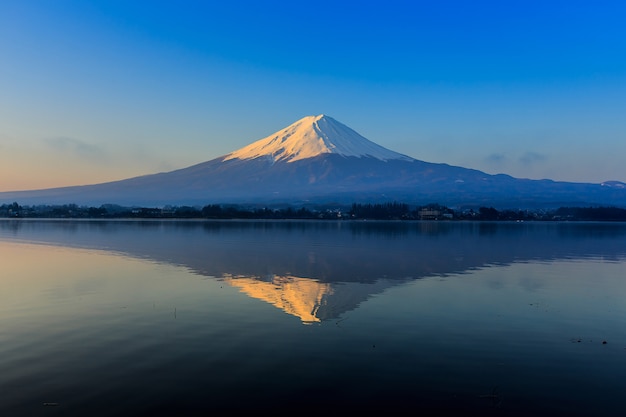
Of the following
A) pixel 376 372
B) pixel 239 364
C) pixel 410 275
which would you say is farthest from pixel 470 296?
pixel 239 364

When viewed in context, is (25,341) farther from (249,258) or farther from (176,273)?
(249,258)

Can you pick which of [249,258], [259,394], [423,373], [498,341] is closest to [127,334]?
[259,394]

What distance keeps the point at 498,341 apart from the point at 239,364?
7015 mm

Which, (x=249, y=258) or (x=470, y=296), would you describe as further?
(x=249, y=258)

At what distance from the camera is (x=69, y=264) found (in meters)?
30.0

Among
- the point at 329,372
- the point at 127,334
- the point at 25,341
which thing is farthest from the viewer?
the point at 127,334

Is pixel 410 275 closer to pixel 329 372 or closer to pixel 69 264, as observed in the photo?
pixel 329 372

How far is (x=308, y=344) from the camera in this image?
12.7 m

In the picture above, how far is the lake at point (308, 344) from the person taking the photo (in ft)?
29.9

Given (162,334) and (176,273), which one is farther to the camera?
(176,273)

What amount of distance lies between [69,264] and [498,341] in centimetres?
2573

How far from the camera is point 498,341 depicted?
13.4 meters

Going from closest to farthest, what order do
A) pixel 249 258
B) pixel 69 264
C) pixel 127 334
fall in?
pixel 127 334
pixel 69 264
pixel 249 258

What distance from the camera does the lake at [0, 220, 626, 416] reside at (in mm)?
9109
